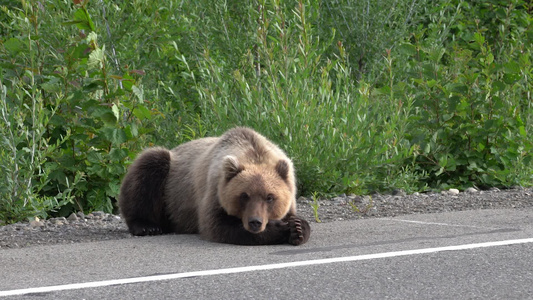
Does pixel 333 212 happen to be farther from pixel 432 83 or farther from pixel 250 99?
pixel 432 83

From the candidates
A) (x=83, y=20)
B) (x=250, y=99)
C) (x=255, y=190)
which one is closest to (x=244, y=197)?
(x=255, y=190)

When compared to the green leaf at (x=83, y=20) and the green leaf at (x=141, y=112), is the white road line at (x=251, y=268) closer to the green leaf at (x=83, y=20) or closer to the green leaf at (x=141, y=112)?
the green leaf at (x=141, y=112)

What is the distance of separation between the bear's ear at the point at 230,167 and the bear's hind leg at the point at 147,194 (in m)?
1.20

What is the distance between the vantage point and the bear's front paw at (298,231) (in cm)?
597

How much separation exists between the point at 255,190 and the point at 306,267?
1.20 metres

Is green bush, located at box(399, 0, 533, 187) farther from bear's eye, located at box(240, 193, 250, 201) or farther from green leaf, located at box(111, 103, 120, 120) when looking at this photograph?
bear's eye, located at box(240, 193, 250, 201)

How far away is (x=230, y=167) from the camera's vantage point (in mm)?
6242

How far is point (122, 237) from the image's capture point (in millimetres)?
6840

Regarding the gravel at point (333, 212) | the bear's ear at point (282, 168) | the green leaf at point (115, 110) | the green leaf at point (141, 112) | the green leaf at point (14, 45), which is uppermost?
the green leaf at point (14, 45)

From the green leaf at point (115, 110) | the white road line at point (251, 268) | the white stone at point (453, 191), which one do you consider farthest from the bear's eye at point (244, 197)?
the white stone at point (453, 191)

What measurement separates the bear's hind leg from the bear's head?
1.16 meters

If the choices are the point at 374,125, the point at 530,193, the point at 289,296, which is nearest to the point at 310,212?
the point at 374,125

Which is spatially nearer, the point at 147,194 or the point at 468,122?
the point at 147,194

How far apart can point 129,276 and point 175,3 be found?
5471mm
